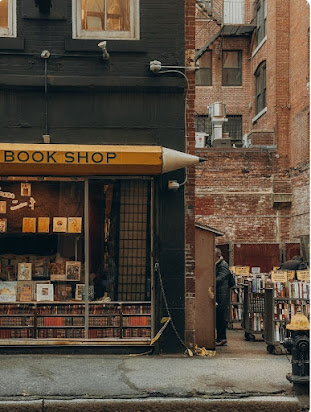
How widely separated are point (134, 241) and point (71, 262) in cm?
109

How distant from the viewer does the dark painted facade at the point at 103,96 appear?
1105cm

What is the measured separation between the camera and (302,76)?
26.3 m

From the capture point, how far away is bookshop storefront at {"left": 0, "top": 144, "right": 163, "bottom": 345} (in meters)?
11.1

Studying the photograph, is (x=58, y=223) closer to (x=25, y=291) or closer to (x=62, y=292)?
(x=62, y=292)

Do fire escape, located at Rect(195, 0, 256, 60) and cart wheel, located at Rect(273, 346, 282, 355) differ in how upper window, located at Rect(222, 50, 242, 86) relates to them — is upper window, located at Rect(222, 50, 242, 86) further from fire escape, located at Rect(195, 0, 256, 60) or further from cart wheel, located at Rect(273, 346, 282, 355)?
cart wheel, located at Rect(273, 346, 282, 355)

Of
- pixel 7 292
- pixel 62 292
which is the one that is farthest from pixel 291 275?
pixel 7 292

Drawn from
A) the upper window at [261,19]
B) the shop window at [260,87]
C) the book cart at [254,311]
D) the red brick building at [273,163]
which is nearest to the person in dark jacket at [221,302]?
the book cart at [254,311]

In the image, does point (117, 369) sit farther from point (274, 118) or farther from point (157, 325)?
point (274, 118)

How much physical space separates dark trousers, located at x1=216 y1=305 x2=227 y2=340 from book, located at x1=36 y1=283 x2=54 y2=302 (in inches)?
142

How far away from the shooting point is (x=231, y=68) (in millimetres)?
35500

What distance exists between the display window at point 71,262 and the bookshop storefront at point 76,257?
0.05 feet

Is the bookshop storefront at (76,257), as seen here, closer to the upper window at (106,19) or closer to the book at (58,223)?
the book at (58,223)

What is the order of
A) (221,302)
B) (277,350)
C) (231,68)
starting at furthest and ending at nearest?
(231,68), (221,302), (277,350)

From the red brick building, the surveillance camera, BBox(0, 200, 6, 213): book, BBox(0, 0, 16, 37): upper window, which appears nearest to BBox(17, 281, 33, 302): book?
BBox(0, 200, 6, 213): book
